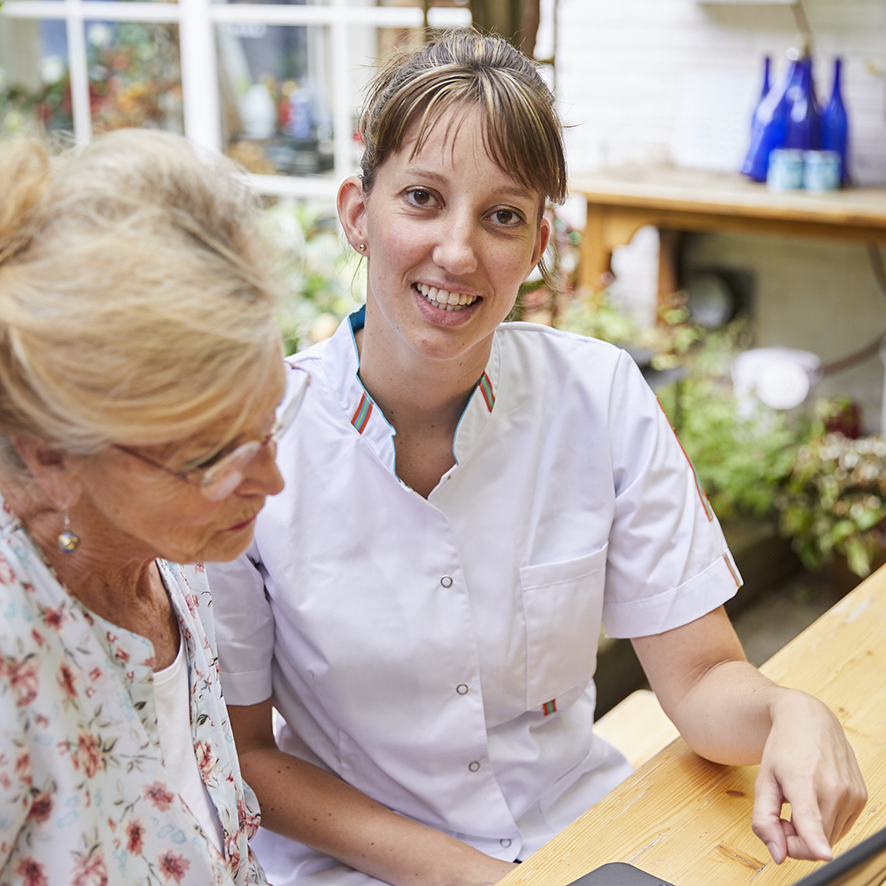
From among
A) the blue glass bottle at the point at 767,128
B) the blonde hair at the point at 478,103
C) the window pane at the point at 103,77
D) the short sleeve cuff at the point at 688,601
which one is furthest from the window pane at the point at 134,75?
the short sleeve cuff at the point at 688,601

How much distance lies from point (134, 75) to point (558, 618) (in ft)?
15.0

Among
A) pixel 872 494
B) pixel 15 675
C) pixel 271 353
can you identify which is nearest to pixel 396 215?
pixel 271 353

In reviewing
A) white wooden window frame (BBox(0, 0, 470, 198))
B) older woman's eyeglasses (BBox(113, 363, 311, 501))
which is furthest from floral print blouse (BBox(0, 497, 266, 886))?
white wooden window frame (BBox(0, 0, 470, 198))

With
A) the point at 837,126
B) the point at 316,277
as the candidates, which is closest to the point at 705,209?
the point at 837,126

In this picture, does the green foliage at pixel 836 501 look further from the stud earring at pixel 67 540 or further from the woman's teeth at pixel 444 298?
the stud earring at pixel 67 540

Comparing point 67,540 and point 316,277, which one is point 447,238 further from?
point 316,277

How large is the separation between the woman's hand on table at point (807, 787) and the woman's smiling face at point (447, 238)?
54 cm

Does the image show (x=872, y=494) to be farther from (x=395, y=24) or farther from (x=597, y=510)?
(x=395, y=24)

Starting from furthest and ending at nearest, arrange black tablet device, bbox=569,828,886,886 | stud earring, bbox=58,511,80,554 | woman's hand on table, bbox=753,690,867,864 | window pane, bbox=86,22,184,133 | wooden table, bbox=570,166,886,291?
window pane, bbox=86,22,184,133 < wooden table, bbox=570,166,886,291 < woman's hand on table, bbox=753,690,867,864 < stud earring, bbox=58,511,80,554 < black tablet device, bbox=569,828,886,886

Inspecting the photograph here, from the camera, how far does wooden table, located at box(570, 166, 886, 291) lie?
3.07m

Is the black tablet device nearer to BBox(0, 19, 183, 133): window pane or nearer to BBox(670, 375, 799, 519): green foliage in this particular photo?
BBox(670, 375, 799, 519): green foliage

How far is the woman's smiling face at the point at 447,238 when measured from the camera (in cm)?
111

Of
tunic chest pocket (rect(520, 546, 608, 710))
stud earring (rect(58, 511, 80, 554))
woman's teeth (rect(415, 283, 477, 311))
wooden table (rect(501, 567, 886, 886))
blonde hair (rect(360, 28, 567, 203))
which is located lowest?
wooden table (rect(501, 567, 886, 886))

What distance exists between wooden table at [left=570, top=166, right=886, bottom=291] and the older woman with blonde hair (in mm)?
2565
